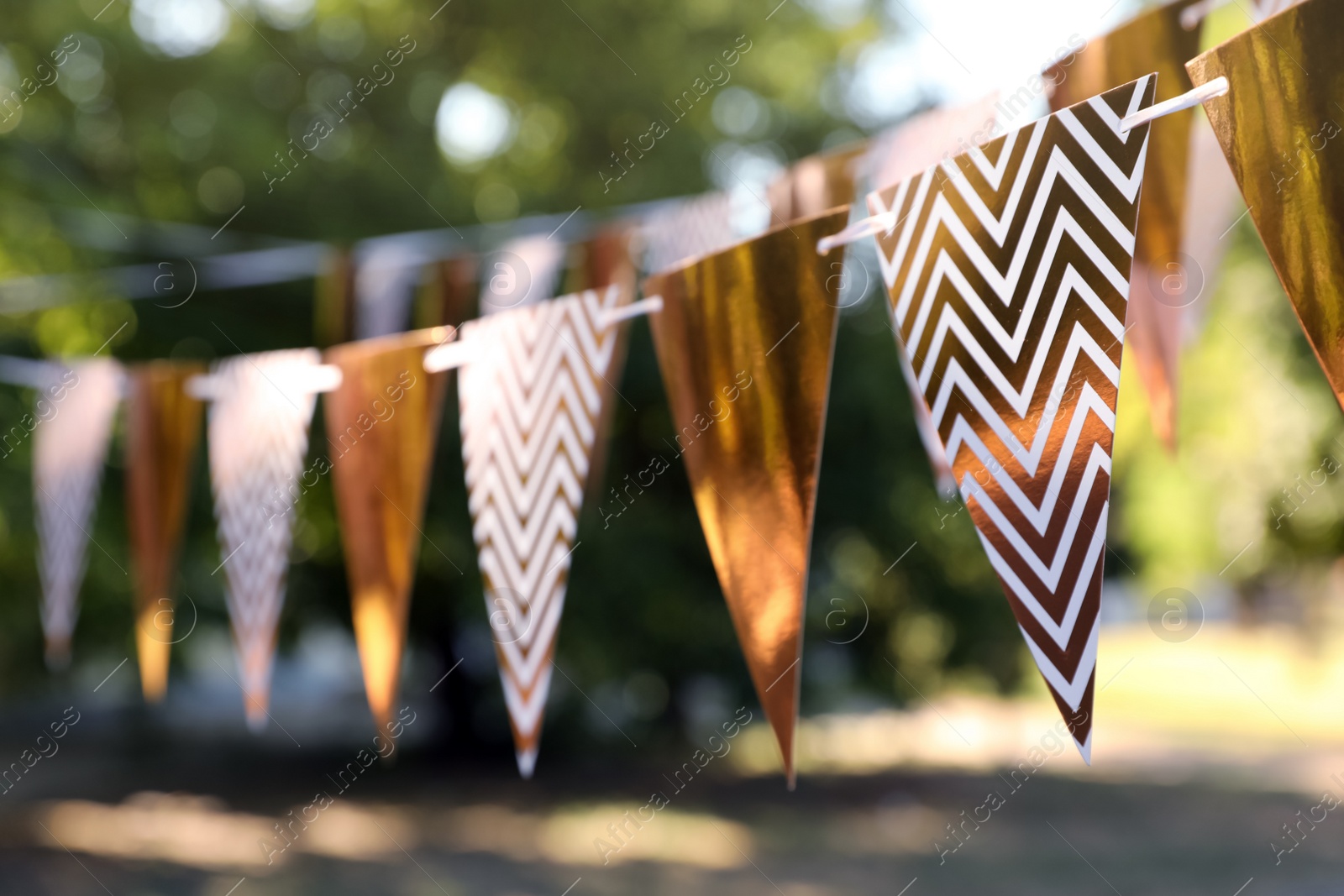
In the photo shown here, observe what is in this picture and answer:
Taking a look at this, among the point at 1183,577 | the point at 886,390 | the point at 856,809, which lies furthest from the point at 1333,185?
the point at 1183,577

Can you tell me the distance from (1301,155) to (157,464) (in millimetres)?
2620

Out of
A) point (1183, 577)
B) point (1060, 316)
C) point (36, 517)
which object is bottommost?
point (1183, 577)

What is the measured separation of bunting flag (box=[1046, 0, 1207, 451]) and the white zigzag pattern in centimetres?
170

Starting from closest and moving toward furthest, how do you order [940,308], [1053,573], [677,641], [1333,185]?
[1333,185]
[1053,573]
[940,308]
[677,641]

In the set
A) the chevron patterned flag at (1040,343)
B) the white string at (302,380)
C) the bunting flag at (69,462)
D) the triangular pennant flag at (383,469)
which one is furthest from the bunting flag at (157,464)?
the chevron patterned flag at (1040,343)

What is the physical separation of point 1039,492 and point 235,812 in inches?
307

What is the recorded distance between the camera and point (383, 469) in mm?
2254

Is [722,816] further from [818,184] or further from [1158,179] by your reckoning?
[1158,179]

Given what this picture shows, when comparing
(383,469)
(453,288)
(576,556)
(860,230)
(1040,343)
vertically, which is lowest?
(576,556)

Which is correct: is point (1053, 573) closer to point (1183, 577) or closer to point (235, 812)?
point (235, 812)

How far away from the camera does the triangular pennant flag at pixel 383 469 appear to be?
2.18 meters

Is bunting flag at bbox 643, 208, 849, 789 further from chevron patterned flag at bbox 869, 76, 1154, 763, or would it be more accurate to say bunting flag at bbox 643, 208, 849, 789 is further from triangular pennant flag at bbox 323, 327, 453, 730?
triangular pennant flag at bbox 323, 327, 453, 730

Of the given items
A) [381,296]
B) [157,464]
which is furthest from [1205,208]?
[381,296]

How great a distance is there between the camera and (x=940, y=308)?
1.36m
